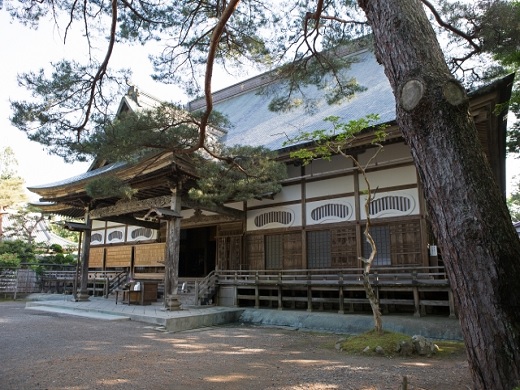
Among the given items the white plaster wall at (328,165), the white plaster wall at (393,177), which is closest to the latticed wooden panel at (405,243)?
the white plaster wall at (393,177)

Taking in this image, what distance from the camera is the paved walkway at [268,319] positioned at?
799 cm

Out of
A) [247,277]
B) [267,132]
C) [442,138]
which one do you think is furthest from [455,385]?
[267,132]

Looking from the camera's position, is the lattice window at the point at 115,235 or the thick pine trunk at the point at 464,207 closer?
the thick pine trunk at the point at 464,207

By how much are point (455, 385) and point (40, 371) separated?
5257 mm

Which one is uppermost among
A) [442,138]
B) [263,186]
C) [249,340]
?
[263,186]

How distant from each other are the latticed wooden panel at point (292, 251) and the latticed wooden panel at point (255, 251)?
891 mm

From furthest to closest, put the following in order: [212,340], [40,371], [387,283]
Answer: [387,283] → [212,340] → [40,371]

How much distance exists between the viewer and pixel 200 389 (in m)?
4.32

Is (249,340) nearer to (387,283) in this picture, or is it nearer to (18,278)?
(387,283)

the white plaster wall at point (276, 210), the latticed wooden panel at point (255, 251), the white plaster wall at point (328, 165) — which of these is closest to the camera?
the white plaster wall at point (328, 165)

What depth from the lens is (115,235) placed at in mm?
17906

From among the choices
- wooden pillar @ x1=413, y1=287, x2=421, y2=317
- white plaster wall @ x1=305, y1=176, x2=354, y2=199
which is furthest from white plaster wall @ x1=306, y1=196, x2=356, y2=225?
wooden pillar @ x1=413, y1=287, x2=421, y2=317

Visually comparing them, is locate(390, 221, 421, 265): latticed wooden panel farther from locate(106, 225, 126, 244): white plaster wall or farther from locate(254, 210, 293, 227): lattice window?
locate(106, 225, 126, 244): white plaster wall

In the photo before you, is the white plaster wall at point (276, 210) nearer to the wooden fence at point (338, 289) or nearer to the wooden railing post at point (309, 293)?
the wooden fence at point (338, 289)
